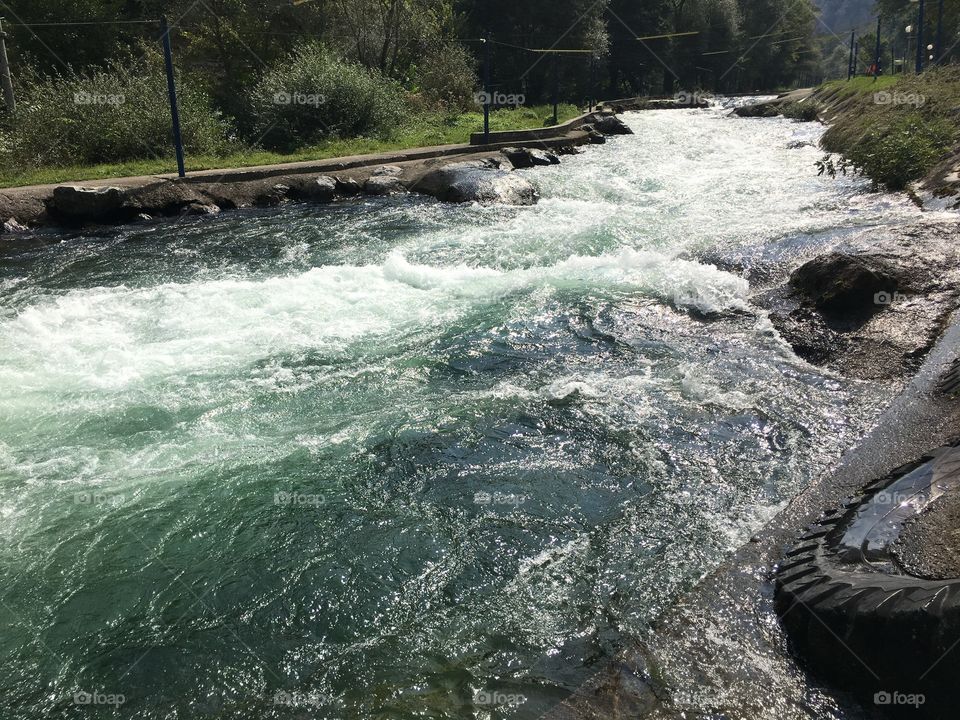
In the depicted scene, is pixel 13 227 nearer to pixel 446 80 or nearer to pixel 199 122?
pixel 199 122

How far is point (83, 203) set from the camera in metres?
13.5

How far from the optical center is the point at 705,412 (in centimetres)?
573

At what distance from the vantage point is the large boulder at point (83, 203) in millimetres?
13406

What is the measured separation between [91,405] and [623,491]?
445 cm

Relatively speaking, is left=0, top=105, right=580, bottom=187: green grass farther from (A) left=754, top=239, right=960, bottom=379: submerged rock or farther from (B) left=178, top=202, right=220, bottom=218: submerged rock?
(A) left=754, top=239, right=960, bottom=379: submerged rock

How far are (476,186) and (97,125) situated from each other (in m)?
9.07

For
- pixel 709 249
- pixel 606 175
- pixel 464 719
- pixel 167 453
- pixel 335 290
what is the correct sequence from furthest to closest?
pixel 606 175 < pixel 709 249 < pixel 335 290 < pixel 167 453 < pixel 464 719

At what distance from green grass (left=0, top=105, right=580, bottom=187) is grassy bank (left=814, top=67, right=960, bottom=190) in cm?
961

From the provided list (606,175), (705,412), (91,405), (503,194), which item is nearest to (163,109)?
(503,194)

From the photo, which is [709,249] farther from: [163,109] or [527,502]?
[163,109]

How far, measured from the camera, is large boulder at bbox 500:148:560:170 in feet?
60.8

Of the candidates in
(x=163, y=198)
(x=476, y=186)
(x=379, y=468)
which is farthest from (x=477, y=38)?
(x=379, y=468)

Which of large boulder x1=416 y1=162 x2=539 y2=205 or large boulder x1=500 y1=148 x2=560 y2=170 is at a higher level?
large boulder x1=500 y1=148 x2=560 y2=170

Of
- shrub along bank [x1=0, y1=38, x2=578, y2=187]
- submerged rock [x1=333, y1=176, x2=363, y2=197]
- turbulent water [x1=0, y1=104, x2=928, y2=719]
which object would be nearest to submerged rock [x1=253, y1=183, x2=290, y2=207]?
submerged rock [x1=333, y1=176, x2=363, y2=197]
